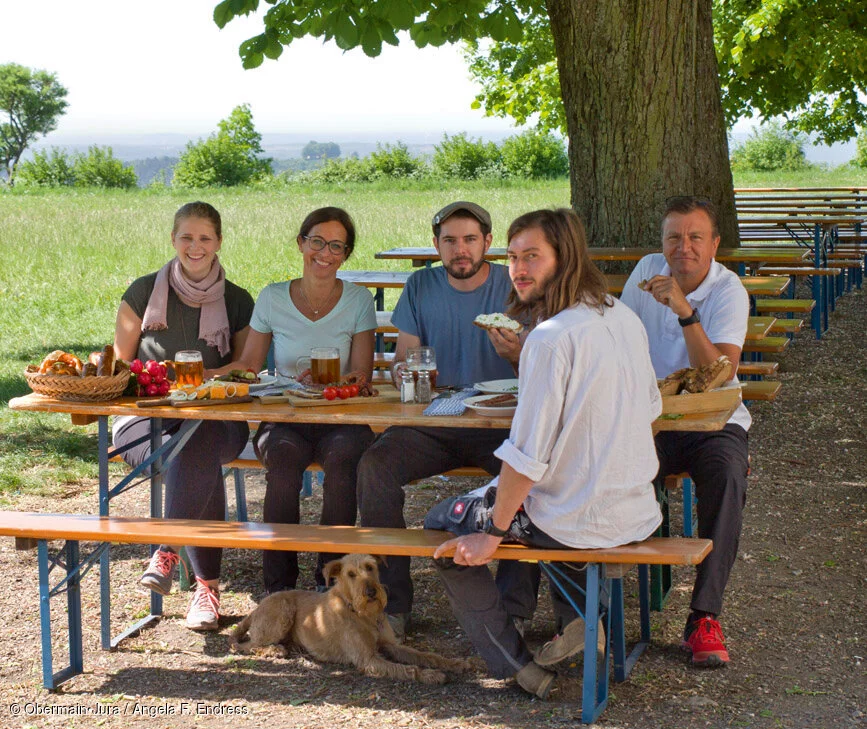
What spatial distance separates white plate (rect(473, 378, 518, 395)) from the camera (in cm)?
431

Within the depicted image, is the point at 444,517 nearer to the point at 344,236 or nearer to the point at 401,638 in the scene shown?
the point at 401,638

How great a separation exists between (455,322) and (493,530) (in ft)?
5.08

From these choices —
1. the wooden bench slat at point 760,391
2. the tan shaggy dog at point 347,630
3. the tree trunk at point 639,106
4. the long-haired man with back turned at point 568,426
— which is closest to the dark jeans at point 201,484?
the tan shaggy dog at point 347,630

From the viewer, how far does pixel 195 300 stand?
5.13 metres

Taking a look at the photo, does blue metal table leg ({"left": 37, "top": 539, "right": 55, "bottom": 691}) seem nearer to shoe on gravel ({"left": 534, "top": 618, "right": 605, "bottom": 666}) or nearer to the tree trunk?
shoe on gravel ({"left": 534, "top": 618, "right": 605, "bottom": 666})

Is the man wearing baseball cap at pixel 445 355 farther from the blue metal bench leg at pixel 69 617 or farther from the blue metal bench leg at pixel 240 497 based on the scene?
the blue metal bench leg at pixel 240 497

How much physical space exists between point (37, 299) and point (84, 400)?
1082 cm

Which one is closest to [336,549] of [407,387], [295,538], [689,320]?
[295,538]

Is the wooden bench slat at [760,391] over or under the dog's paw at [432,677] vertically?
over

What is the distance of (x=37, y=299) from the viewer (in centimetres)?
1445

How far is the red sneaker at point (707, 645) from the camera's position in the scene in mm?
3988

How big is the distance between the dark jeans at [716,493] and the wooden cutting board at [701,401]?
10.8 inches

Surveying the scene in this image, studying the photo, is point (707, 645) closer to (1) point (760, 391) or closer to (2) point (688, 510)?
(2) point (688, 510)

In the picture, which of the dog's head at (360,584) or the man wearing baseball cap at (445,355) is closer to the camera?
the dog's head at (360,584)
